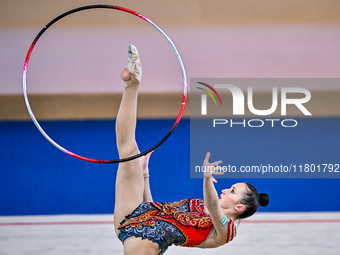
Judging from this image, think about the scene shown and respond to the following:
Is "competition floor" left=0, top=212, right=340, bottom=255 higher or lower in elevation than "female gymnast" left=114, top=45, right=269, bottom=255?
lower

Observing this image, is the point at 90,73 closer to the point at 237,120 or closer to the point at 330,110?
the point at 237,120

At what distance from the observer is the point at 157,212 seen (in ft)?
6.87

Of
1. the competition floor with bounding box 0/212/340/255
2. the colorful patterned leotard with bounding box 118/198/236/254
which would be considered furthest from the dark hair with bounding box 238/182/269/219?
the competition floor with bounding box 0/212/340/255

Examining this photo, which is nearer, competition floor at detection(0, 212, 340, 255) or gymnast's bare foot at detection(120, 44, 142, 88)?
gymnast's bare foot at detection(120, 44, 142, 88)

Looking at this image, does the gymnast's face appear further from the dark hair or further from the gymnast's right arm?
the gymnast's right arm

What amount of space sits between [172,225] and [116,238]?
4.81 feet

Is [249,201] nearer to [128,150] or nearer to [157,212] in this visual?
[157,212]

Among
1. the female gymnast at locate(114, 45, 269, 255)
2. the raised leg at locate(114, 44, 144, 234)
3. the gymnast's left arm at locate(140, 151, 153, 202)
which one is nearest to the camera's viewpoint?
the female gymnast at locate(114, 45, 269, 255)

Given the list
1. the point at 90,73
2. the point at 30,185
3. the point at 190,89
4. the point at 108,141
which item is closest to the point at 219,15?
the point at 190,89

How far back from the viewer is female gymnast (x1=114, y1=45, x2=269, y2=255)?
77.9 inches

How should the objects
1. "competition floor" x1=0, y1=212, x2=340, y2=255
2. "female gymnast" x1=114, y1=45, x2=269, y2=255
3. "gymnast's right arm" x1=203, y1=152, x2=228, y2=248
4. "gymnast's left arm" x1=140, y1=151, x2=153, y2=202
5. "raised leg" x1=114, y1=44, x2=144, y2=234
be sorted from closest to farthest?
"gymnast's right arm" x1=203, y1=152, x2=228, y2=248, "female gymnast" x1=114, y1=45, x2=269, y2=255, "raised leg" x1=114, y1=44, x2=144, y2=234, "gymnast's left arm" x1=140, y1=151, x2=153, y2=202, "competition floor" x1=0, y1=212, x2=340, y2=255

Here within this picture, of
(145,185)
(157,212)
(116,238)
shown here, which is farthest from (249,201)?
(116,238)

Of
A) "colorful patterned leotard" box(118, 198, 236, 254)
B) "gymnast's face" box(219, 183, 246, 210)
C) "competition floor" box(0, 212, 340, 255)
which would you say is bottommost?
"competition floor" box(0, 212, 340, 255)

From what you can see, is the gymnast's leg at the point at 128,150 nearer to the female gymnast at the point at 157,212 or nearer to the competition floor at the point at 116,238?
the female gymnast at the point at 157,212
